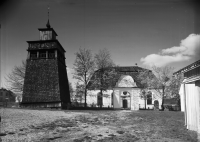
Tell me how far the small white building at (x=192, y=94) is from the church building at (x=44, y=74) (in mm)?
20306

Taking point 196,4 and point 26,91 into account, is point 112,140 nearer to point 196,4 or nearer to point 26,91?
point 196,4

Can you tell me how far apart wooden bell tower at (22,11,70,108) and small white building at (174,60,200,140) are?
66.6 feet

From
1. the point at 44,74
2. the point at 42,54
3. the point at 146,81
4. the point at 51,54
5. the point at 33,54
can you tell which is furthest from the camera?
the point at 146,81

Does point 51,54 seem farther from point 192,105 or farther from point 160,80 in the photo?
point 192,105

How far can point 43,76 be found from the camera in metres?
27.9

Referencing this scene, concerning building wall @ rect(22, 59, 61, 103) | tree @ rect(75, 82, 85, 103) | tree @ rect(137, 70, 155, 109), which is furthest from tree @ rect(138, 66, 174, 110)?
building wall @ rect(22, 59, 61, 103)

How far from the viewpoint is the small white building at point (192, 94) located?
28.8 feet

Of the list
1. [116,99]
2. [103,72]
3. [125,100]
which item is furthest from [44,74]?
[125,100]

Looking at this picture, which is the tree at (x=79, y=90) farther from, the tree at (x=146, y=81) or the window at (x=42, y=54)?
the tree at (x=146, y=81)

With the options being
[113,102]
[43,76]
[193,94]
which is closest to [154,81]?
[113,102]

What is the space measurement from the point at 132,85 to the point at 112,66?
996cm

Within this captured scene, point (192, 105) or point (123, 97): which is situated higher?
point (192, 105)

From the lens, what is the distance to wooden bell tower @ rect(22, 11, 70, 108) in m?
26.6

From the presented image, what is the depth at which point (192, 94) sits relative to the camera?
31.4 feet
